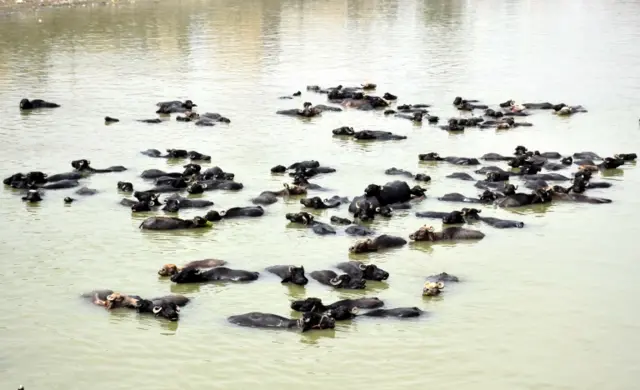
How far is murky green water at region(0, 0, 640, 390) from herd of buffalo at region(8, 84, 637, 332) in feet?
0.61

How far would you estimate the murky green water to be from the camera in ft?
34.9

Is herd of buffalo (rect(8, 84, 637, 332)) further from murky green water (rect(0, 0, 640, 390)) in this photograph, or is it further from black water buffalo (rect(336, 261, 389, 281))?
murky green water (rect(0, 0, 640, 390))

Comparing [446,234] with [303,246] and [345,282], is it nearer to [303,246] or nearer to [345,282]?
[303,246]

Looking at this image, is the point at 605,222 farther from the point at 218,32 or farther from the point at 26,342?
the point at 218,32

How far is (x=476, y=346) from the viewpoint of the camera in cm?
1104

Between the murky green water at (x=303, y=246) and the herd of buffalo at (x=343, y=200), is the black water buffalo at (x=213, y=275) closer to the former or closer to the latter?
the herd of buffalo at (x=343, y=200)

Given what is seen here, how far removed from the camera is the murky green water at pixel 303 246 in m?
10.6

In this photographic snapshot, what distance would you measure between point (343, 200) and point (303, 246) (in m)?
2.28

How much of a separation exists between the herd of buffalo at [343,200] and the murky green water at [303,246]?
0.18 m

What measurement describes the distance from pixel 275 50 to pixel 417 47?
5.22m

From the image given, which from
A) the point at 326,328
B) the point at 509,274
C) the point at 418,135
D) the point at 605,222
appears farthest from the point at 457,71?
the point at 326,328

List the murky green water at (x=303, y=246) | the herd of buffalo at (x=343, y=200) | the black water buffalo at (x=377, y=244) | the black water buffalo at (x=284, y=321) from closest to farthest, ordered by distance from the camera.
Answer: the murky green water at (x=303, y=246), the black water buffalo at (x=284, y=321), the herd of buffalo at (x=343, y=200), the black water buffalo at (x=377, y=244)

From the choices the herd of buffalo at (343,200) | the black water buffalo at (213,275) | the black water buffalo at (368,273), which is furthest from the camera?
the black water buffalo at (213,275)

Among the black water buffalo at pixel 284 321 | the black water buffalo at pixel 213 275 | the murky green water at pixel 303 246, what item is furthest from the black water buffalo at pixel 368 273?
the black water buffalo at pixel 284 321
